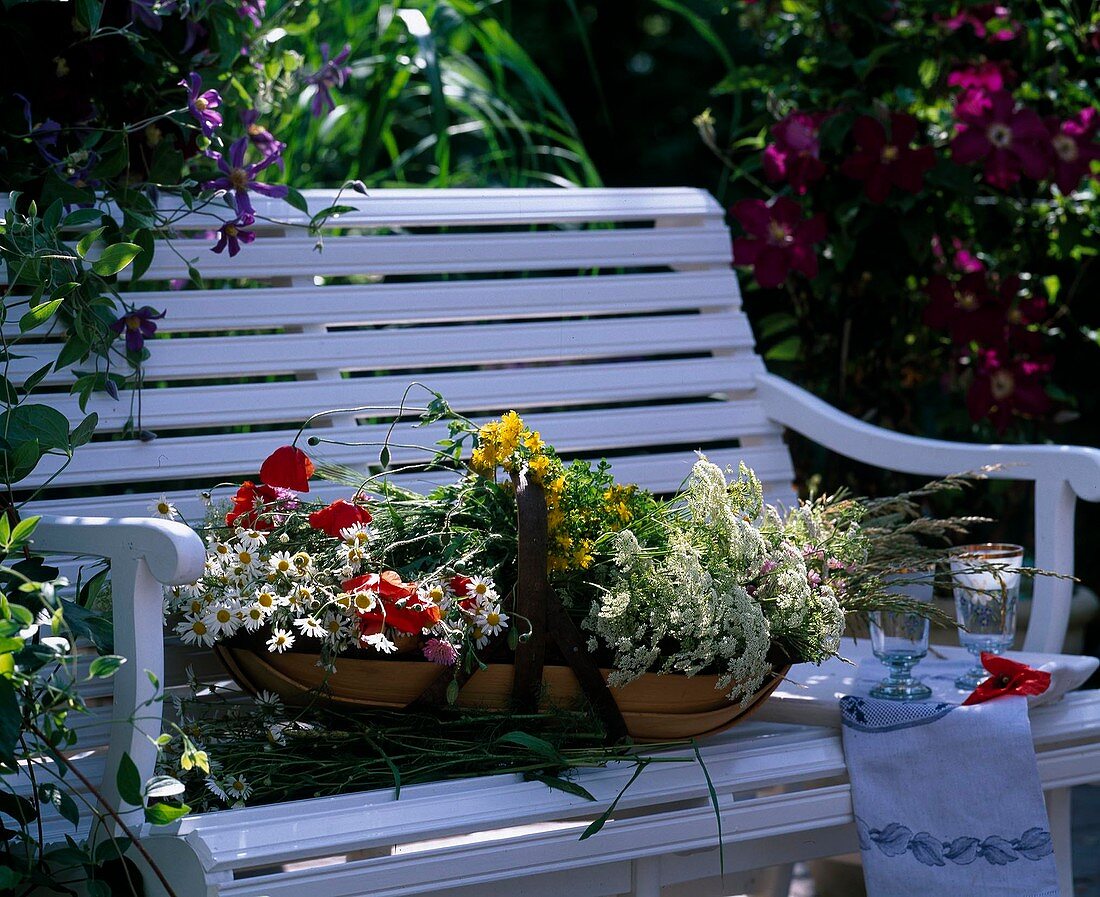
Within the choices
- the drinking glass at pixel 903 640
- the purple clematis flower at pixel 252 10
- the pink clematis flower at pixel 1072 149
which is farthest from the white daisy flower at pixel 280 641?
the pink clematis flower at pixel 1072 149

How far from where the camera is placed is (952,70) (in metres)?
2.47

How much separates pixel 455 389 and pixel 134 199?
1.69 ft

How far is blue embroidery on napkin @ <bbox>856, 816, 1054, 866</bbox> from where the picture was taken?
1359 mm

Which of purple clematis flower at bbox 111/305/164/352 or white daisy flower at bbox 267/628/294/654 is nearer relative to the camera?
white daisy flower at bbox 267/628/294/654

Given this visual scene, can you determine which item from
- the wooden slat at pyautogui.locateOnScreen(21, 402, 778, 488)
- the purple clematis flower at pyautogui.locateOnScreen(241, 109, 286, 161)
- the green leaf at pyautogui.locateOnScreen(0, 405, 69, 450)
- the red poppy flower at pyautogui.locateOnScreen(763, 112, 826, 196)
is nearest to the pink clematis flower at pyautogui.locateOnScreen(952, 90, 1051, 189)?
the red poppy flower at pyautogui.locateOnScreen(763, 112, 826, 196)

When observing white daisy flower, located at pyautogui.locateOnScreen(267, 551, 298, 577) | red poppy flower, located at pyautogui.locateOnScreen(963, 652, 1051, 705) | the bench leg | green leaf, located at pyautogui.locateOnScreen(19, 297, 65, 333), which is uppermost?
green leaf, located at pyautogui.locateOnScreen(19, 297, 65, 333)

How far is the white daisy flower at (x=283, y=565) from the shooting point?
4.15 feet

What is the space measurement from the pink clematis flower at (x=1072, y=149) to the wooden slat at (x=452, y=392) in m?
0.76

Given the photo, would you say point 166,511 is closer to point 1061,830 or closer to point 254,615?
point 254,615

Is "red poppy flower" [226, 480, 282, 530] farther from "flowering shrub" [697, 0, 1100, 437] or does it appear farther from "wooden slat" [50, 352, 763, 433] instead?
"flowering shrub" [697, 0, 1100, 437]

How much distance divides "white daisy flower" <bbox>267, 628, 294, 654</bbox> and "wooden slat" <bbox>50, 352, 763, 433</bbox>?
56cm

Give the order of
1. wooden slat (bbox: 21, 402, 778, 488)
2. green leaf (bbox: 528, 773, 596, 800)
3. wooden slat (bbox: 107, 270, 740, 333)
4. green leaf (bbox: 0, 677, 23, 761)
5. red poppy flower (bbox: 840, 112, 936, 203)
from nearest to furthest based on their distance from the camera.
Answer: green leaf (bbox: 0, 677, 23, 761) < green leaf (bbox: 528, 773, 596, 800) < wooden slat (bbox: 21, 402, 778, 488) < wooden slat (bbox: 107, 270, 740, 333) < red poppy flower (bbox: 840, 112, 936, 203)

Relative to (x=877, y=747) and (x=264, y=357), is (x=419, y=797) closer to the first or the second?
(x=877, y=747)

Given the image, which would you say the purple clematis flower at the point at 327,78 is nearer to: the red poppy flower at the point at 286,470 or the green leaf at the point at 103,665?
Answer: the red poppy flower at the point at 286,470
